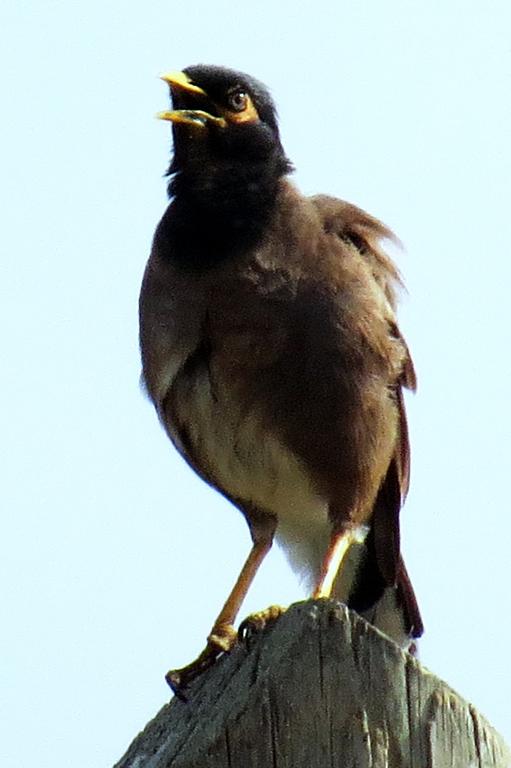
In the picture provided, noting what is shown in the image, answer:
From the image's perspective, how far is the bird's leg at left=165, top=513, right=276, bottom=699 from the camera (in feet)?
10.9

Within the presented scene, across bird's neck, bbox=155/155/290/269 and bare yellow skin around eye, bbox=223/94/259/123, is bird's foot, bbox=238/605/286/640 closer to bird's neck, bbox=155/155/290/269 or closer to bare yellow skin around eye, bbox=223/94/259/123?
bird's neck, bbox=155/155/290/269

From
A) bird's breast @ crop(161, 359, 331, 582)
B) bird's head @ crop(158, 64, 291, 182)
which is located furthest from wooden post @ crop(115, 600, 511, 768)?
bird's head @ crop(158, 64, 291, 182)

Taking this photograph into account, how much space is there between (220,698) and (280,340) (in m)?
2.07

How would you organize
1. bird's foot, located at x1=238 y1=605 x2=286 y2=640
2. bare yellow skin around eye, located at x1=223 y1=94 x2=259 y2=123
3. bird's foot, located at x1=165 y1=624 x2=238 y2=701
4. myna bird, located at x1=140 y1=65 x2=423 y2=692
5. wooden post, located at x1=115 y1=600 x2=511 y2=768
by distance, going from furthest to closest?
bare yellow skin around eye, located at x1=223 y1=94 x2=259 y2=123 < myna bird, located at x1=140 y1=65 x2=423 y2=692 < bird's foot, located at x1=165 y1=624 x2=238 y2=701 < bird's foot, located at x1=238 y1=605 x2=286 y2=640 < wooden post, located at x1=115 y1=600 x2=511 y2=768

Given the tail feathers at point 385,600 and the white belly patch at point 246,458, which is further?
the tail feathers at point 385,600

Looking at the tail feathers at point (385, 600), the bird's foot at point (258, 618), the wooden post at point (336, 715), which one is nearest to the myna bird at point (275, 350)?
the tail feathers at point (385, 600)

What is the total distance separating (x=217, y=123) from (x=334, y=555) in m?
1.41

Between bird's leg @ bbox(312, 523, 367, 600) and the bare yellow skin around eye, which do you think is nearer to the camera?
bird's leg @ bbox(312, 523, 367, 600)

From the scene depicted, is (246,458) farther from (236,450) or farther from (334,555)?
(334,555)

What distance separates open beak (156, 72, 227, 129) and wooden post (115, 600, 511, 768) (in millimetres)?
2648

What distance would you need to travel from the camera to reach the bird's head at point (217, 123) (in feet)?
14.9

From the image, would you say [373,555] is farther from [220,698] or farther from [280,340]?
[220,698]

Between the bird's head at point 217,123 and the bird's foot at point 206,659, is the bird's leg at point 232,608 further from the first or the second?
the bird's head at point 217,123

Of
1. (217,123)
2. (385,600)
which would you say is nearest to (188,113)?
(217,123)
